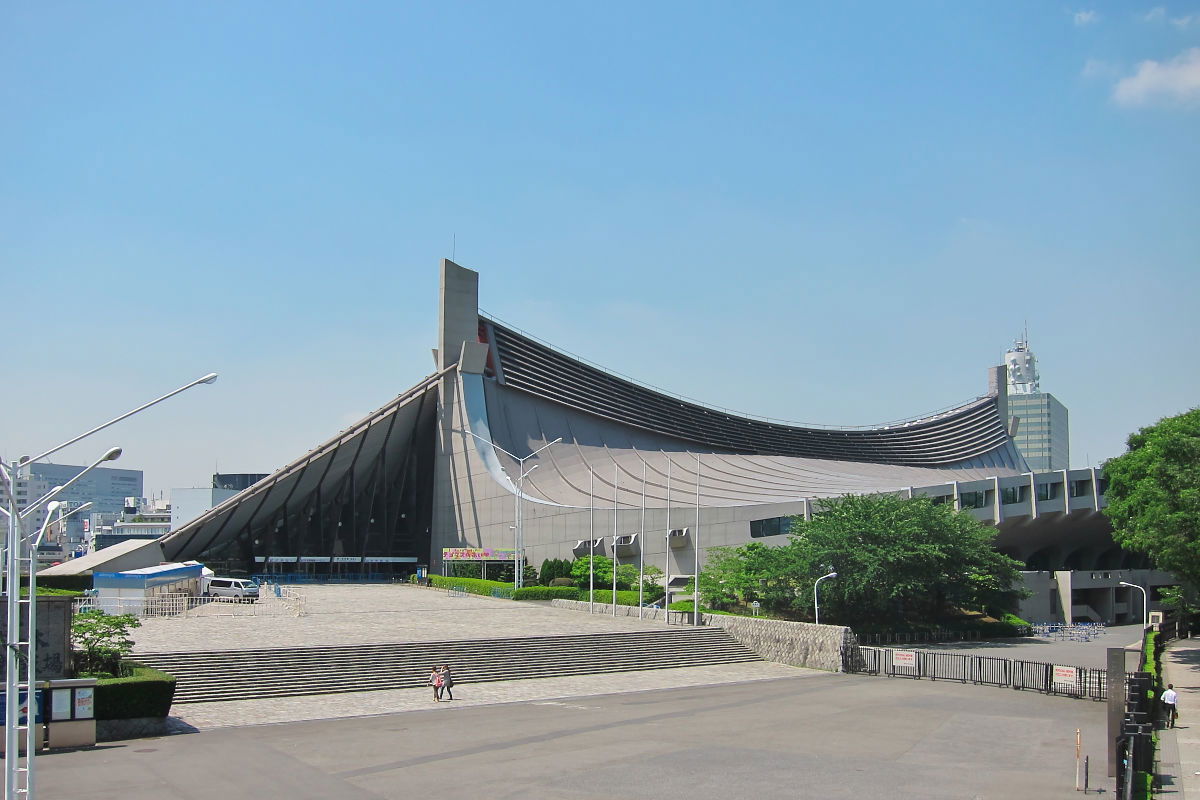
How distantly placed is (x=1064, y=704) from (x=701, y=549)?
898 inches

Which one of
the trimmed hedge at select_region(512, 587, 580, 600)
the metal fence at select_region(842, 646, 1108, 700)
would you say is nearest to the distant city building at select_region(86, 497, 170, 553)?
the trimmed hedge at select_region(512, 587, 580, 600)

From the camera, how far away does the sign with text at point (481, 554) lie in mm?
60625

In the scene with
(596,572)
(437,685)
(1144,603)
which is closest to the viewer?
(437,685)

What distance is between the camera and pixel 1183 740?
21.5m

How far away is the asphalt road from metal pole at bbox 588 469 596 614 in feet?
56.7

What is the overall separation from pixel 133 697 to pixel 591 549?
25.1 m

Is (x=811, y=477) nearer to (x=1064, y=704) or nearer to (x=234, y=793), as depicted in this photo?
(x=1064, y=704)

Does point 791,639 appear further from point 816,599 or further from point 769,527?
point 769,527

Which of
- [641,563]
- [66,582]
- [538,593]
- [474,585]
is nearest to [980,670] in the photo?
[641,563]

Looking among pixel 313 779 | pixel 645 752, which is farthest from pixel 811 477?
pixel 313 779

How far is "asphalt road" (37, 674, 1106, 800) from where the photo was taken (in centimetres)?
1661

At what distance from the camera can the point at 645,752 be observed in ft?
64.0

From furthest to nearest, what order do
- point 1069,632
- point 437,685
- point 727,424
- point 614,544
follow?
point 727,424 < point 1069,632 < point 614,544 < point 437,685

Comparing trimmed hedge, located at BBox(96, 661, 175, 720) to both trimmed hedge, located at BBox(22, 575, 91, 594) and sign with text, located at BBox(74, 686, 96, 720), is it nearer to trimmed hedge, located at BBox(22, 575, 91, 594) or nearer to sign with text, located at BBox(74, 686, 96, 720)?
sign with text, located at BBox(74, 686, 96, 720)
